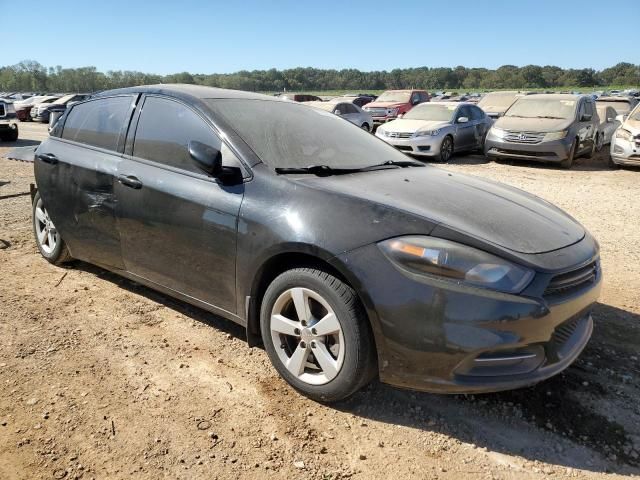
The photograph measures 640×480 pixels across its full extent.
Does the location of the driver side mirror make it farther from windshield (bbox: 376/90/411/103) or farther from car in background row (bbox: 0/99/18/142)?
windshield (bbox: 376/90/411/103)

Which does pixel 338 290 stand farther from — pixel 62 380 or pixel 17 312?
pixel 17 312

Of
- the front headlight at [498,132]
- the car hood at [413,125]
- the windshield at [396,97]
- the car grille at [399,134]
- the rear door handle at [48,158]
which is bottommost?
the car grille at [399,134]

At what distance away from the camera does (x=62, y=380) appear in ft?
9.10

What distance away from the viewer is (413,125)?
41.7 ft

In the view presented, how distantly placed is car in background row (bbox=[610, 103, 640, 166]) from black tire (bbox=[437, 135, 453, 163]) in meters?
3.60

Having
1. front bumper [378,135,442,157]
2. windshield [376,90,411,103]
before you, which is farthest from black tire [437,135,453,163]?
windshield [376,90,411,103]

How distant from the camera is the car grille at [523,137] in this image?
11.2m

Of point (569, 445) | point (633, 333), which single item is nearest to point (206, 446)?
point (569, 445)

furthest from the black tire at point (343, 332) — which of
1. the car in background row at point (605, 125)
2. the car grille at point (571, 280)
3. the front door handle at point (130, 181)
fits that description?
the car in background row at point (605, 125)

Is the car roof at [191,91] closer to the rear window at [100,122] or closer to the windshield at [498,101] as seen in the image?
the rear window at [100,122]

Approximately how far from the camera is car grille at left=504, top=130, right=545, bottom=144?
36.9 ft

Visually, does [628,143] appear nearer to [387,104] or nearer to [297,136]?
[297,136]

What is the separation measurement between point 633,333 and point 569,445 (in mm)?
1523

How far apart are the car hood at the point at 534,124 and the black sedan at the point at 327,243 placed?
897 centimetres
